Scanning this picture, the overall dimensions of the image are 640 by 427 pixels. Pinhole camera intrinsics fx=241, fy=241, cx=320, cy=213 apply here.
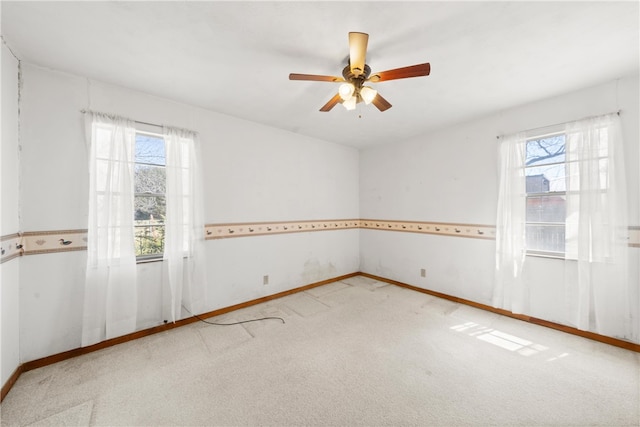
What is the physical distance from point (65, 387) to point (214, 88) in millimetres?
2833

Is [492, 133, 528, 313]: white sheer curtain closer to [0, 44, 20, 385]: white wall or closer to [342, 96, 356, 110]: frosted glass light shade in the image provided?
[342, 96, 356, 110]: frosted glass light shade

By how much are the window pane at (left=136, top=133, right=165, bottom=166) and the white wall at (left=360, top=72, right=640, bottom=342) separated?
3439mm

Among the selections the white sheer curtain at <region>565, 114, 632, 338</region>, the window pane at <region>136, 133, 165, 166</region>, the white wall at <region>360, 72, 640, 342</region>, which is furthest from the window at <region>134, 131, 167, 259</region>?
the white sheer curtain at <region>565, 114, 632, 338</region>

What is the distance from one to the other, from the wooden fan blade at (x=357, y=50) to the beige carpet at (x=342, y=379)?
7.82 ft

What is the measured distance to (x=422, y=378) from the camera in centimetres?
192

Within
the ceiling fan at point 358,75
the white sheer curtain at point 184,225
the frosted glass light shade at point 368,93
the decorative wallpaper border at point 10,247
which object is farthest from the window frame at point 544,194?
the decorative wallpaper border at point 10,247

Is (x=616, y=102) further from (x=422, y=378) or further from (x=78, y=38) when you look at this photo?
(x=78, y=38)

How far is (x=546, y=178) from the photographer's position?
2.82 meters

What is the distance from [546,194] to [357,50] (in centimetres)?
282

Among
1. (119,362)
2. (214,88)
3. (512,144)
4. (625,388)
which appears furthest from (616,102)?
(119,362)

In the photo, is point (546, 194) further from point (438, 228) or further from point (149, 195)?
point (149, 195)

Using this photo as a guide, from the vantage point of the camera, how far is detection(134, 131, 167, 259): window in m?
2.61

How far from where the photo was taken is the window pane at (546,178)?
2713mm

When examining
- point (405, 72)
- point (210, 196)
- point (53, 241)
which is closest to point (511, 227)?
point (405, 72)
